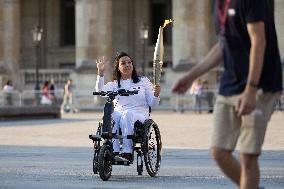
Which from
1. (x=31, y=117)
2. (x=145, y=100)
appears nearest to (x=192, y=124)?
(x=31, y=117)

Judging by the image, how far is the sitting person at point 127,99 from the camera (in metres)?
14.2

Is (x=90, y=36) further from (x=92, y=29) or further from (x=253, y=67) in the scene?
(x=253, y=67)

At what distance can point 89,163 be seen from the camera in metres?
16.8

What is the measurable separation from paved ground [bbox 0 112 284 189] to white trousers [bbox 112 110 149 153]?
366mm

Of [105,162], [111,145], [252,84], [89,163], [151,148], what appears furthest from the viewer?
[89,163]

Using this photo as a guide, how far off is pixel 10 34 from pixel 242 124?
45329 millimetres

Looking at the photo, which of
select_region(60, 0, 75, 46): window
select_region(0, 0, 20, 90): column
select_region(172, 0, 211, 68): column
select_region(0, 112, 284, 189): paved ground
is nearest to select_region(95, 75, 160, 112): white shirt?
select_region(0, 112, 284, 189): paved ground

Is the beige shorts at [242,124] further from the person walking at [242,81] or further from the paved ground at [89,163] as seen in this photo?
the paved ground at [89,163]

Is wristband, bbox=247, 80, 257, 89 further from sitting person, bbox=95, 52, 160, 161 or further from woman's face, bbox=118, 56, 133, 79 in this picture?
woman's face, bbox=118, 56, 133, 79

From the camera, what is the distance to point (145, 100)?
14.5 metres

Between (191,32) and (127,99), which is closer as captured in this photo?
(127,99)

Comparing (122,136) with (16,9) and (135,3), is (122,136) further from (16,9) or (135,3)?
(135,3)

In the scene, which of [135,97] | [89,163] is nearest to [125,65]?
[135,97]

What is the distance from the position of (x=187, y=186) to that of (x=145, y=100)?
1.99 metres
